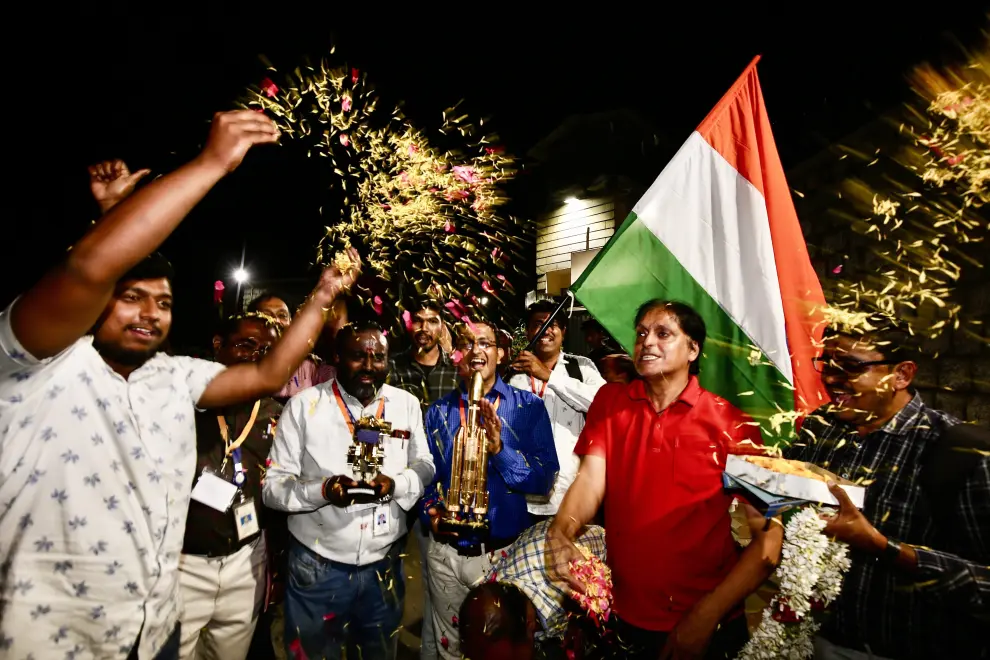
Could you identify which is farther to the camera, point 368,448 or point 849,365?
point 368,448

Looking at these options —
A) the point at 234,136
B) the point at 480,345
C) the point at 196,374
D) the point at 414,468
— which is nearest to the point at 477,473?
the point at 414,468

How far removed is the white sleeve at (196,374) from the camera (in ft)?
7.95

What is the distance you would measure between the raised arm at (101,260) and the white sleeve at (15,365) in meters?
0.02

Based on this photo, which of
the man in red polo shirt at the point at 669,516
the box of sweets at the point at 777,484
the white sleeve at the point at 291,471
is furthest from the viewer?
the white sleeve at the point at 291,471

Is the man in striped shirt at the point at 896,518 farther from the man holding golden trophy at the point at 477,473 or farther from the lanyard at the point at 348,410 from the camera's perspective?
the lanyard at the point at 348,410

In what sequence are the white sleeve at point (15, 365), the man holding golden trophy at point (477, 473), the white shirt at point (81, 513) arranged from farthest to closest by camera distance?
1. the man holding golden trophy at point (477, 473)
2. the white shirt at point (81, 513)
3. the white sleeve at point (15, 365)

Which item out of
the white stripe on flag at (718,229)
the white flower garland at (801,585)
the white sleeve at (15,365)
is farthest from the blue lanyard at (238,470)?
the white stripe on flag at (718,229)

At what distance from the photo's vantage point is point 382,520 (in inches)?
135

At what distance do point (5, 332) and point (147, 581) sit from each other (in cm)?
119

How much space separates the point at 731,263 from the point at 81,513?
13.6ft

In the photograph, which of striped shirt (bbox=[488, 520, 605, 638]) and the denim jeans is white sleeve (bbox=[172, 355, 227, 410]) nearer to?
the denim jeans

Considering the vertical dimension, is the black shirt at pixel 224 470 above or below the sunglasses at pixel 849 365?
below

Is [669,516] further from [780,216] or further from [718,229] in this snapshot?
[780,216]

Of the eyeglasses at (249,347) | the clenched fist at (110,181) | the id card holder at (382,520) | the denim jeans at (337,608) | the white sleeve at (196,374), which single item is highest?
the clenched fist at (110,181)
